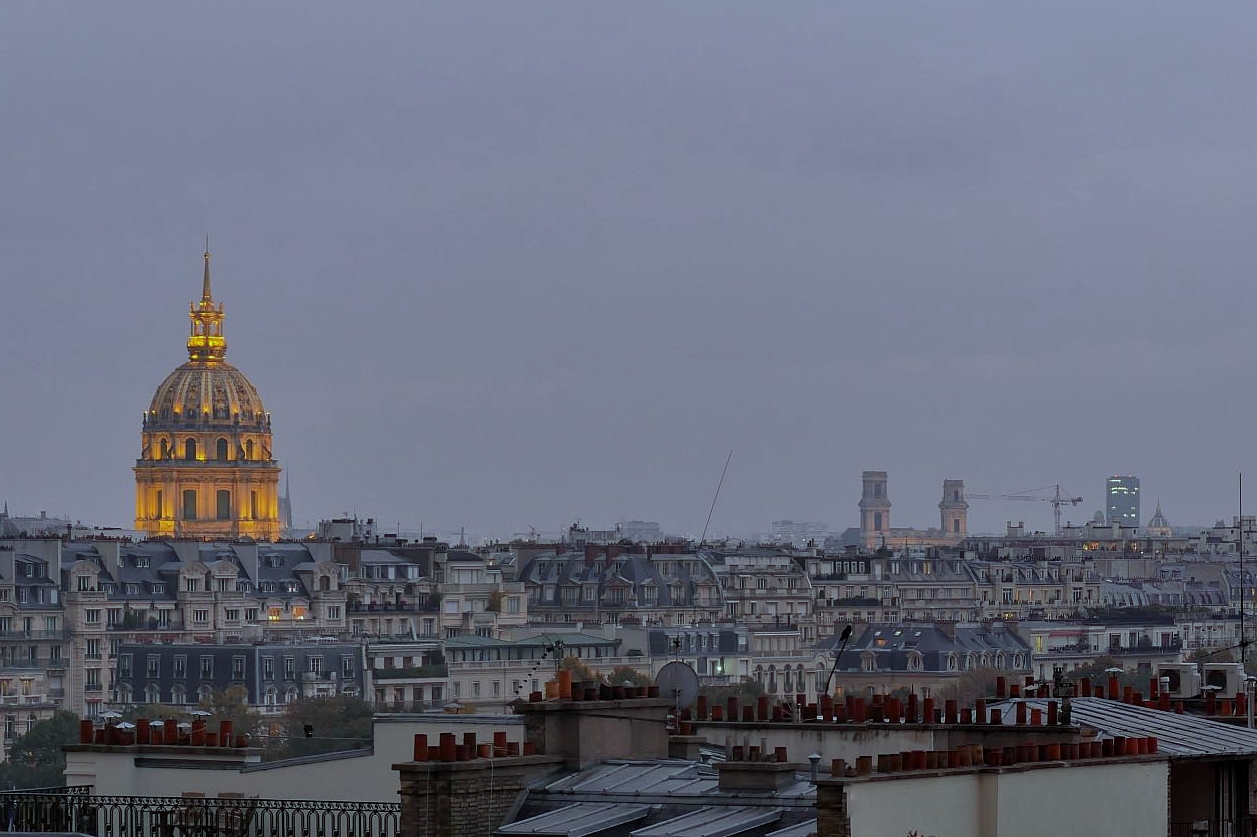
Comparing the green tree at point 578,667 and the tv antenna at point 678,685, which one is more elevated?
the green tree at point 578,667

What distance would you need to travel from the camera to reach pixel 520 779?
2709 centimetres

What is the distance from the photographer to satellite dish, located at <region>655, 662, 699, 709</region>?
30359 mm

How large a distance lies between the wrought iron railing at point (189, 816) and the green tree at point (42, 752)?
277ft

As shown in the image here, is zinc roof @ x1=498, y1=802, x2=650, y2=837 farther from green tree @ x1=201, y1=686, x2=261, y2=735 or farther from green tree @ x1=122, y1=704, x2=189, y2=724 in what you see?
green tree @ x1=122, y1=704, x2=189, y2=724

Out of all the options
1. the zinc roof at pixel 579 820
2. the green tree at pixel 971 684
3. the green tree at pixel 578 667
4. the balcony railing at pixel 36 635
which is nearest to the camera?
the zinc roof at pixel 579 820

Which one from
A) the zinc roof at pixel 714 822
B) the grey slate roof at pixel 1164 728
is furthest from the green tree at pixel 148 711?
the zinc roof at pixel 714 822

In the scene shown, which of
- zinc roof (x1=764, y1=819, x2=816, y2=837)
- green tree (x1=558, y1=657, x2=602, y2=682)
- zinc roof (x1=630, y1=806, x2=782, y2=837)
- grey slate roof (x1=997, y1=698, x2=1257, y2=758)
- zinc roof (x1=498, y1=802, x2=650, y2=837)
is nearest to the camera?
zinc roof (x1=764, y1=819, x2=816, y2=837)

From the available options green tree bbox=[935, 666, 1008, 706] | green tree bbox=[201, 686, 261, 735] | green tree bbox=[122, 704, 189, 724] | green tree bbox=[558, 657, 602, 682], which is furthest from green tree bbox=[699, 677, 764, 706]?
green tree bbox=[122, 704, 189, 724]

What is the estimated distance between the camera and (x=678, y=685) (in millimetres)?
30484

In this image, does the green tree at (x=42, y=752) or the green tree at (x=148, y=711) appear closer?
the green tree at (x=42, y=752)

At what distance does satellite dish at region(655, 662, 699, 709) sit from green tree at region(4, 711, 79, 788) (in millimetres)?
84059

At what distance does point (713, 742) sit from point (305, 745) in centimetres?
405

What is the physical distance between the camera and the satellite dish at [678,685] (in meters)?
30.4

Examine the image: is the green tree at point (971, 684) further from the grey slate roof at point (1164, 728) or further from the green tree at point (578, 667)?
the grey slate roof at point (1164, 728)
